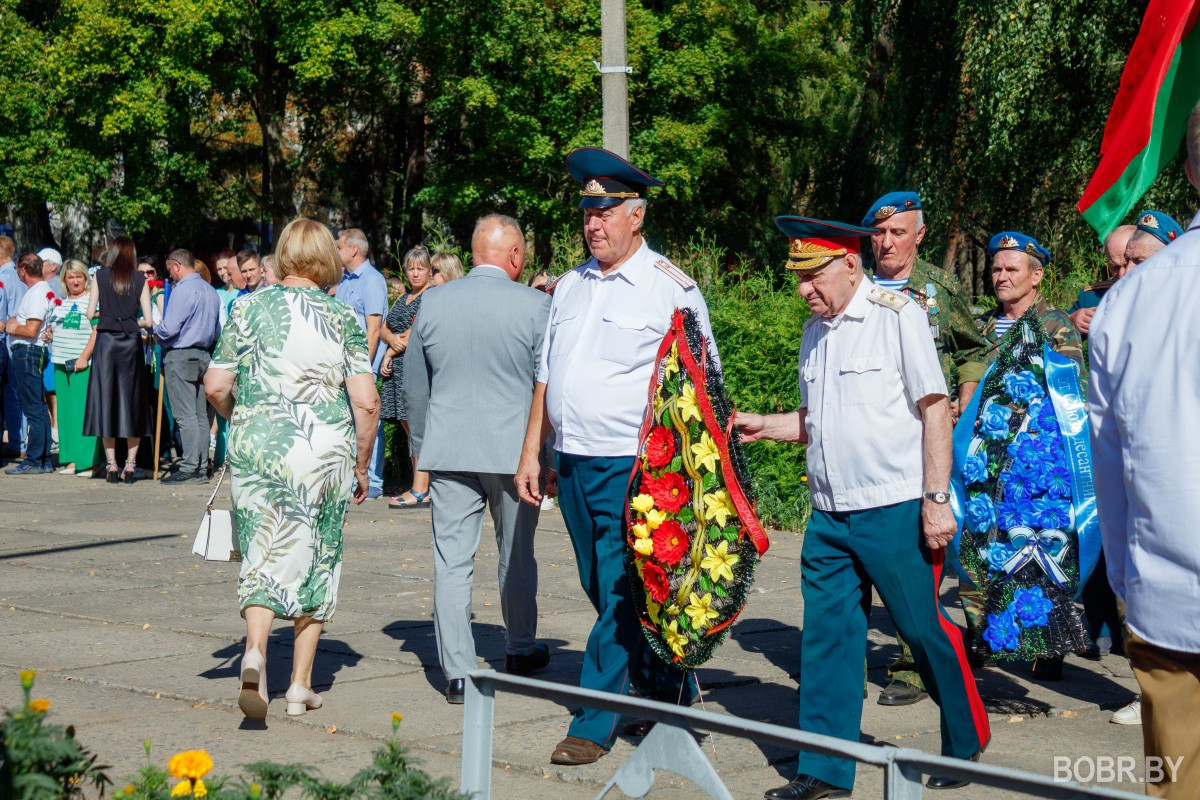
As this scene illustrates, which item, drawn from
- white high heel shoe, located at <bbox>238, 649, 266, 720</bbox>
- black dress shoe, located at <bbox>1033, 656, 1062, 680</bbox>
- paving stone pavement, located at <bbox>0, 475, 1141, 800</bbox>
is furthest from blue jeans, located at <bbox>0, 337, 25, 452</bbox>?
black dress shoe, located at <bbox>1033, 656, 1062, 680</bbox>

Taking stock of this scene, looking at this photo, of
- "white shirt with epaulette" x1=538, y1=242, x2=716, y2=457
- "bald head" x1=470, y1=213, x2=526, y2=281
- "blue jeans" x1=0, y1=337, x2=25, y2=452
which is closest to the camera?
"white shirt with epaulette" x1=538, y1=242, x2=716, y2=457

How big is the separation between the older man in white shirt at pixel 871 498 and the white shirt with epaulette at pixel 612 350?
603 mm

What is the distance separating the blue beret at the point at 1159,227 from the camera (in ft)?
21.4

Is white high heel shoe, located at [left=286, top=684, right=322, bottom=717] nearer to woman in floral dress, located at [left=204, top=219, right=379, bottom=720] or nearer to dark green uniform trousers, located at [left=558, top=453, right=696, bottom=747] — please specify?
woman in floral dress, located at [left=204, top=219, right=379, bottom=720]

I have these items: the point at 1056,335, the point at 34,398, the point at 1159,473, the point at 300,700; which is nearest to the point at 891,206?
the point at 1056,335

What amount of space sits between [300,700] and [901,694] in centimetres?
253

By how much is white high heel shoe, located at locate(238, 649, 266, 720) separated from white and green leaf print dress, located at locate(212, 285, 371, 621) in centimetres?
32

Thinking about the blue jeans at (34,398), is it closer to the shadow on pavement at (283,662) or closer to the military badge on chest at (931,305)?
the shadow on pavement at (283,662)

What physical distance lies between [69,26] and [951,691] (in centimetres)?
3409

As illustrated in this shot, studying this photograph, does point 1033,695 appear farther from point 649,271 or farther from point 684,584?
point 649,271

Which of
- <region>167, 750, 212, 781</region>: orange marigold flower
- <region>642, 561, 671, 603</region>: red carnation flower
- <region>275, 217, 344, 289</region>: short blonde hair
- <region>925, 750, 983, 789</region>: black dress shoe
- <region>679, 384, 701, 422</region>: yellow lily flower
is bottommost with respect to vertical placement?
<region>167, 750, 212, 781</region>: orange marigold flower

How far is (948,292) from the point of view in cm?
683

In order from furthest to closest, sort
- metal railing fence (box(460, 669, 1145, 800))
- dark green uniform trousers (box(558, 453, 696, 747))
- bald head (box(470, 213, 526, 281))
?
1. bald head (box(470, 213, 526, 281))
2. dark green uniform trousers (box(558, 453, 696, 747))
3. metal railing fence (box(460, 669, 1145, 800))

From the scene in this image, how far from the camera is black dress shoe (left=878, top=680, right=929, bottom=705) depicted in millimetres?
6254
